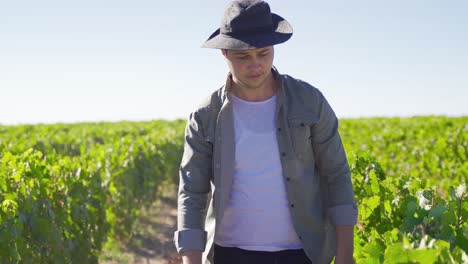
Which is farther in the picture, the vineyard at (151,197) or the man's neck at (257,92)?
the man's neck at (257,92)

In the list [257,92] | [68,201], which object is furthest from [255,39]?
[68,201]

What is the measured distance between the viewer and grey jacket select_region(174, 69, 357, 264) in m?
2.89

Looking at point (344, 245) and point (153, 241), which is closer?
point (344, 245)

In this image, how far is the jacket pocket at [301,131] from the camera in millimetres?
2906

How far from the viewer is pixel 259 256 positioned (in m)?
2.88

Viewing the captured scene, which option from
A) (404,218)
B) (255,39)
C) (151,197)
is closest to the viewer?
(255,39)

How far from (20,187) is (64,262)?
108 cm

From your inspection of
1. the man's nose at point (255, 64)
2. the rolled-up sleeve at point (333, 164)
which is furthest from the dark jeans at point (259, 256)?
the man's nose at point (255, 64)

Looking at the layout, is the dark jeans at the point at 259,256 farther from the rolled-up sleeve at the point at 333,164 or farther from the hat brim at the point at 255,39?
the hat brim at the point at 255,39

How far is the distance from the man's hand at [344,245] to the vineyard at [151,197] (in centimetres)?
11

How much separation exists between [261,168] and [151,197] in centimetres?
984

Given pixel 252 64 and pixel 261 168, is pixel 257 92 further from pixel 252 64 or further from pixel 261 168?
pixel 261 168

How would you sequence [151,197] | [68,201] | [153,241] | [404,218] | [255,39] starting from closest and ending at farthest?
1. [255,39]
2. [404,218]
3. [68,201]
4. [153,241]
5. [151,197]

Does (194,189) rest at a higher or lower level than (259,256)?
higher
